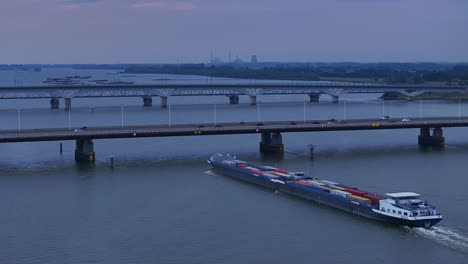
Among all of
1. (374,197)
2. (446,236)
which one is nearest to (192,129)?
(374,197)

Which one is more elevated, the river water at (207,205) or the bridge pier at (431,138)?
the bridge pier at (431,138)

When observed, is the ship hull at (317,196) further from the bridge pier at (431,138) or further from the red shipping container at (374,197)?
the bridge pier at (431,138)

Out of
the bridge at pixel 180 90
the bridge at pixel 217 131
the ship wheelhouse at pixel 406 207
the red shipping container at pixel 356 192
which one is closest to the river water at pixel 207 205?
the ship wheelhouse at pixel 406 207

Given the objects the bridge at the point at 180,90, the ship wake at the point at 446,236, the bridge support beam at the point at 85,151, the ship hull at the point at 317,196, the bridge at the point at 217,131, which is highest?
the bridge at the point at 180,90

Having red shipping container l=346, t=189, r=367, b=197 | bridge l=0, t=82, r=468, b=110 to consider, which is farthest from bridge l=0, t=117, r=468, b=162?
bridge l=0, t=82, r=468, b=110

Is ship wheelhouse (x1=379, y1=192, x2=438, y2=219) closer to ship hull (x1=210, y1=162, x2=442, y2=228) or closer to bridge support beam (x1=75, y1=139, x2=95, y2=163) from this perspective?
ship hull (x1=210, y1=162, x2=442, y2=228)

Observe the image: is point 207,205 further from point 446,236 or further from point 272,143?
point 272,143
